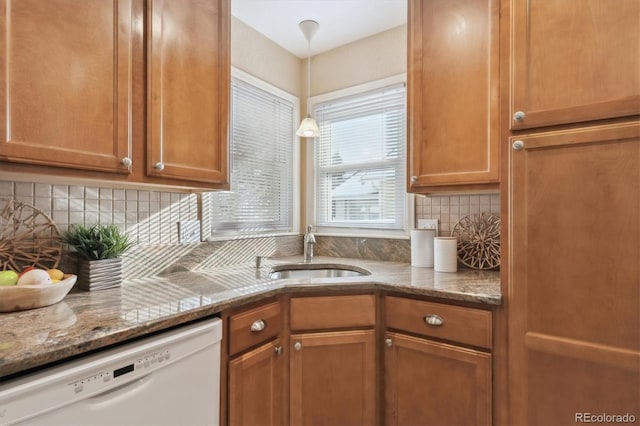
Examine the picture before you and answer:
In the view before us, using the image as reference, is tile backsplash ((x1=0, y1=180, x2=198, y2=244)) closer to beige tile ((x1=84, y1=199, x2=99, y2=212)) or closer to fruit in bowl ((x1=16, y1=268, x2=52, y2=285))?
beige tile ((x1=84, y1=199, x2=99, y2=212))

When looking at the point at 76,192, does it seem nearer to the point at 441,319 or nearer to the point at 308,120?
the point at 308,120

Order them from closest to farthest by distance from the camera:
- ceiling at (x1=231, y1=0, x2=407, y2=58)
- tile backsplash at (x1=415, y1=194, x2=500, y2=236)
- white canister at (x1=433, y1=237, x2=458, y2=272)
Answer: white canister at (x1=433, y1=237, x2=458, y2=272) < tile backsplash at (x1=415, y1=194, x2=500, y2=236) < ceiling at (x1=231, y1=0, x2=407, y2=58)

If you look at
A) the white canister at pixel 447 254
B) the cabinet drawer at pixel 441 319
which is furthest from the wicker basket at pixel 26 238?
the white canister at pixel 447 254

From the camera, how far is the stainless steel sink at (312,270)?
220 centimetres

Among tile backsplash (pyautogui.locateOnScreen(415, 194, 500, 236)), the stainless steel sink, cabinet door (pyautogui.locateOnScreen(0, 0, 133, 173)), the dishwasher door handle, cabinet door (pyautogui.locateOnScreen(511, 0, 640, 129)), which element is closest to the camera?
the dishwasher door handle

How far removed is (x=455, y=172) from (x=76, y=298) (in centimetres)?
172

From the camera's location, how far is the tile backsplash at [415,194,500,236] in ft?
6.44

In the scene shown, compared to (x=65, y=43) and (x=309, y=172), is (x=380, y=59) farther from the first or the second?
(x=65, y=43)

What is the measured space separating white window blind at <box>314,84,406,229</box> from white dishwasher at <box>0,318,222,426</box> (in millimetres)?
1480

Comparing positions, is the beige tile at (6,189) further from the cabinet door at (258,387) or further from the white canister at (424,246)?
the white canister at (424,246)

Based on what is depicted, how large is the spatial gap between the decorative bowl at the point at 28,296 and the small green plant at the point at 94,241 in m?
0.28

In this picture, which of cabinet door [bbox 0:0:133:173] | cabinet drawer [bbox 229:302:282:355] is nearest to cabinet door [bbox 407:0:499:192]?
cabinet drawer [bbox 229:302:282:355]

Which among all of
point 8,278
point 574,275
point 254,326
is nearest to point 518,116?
point 574,275

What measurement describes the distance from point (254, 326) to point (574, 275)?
1234 mm
